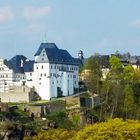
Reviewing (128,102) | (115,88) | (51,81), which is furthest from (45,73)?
(128,102)

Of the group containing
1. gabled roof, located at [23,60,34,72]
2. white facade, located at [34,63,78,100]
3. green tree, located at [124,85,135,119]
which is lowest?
green tree, located at [124,85,135,119]

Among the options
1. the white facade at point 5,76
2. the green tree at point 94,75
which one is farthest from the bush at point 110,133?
the white facade at point 5,76

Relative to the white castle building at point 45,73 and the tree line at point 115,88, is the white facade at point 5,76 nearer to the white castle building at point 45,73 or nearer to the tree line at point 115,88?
the white castle building at point 45,73

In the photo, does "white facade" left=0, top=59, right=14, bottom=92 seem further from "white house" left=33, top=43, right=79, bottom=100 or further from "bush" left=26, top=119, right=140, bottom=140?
"bush" left=26, top=119, right=140, bottom=140

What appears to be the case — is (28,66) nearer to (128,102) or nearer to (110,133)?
(128,102)

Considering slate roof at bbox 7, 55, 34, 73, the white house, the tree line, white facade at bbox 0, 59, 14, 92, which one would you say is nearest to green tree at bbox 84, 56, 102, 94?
the tree line

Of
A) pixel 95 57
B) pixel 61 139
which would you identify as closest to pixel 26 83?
pixel 95 57

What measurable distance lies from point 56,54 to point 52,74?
4.39 metres

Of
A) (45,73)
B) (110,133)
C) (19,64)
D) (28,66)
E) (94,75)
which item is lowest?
(110,133)

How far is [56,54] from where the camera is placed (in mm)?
110438

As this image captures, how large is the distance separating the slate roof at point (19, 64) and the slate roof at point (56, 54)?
4.25 metres

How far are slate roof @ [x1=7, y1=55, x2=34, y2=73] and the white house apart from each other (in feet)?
13.9

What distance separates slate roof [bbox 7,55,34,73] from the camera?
372 feet

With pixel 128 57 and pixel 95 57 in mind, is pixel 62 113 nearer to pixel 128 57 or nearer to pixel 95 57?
pixel 95 57
